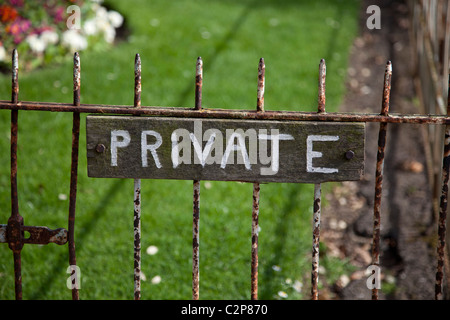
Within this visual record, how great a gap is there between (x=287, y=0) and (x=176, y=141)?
716cm

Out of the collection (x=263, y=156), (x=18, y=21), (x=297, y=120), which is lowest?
(x=263, y=156)

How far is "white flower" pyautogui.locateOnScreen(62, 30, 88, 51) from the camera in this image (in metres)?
6.59

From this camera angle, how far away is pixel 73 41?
657 centimetres

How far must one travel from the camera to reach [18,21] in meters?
6.53

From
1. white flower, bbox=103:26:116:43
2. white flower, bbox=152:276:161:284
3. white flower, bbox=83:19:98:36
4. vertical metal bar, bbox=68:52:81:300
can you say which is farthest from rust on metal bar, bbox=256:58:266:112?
white flower, bbox=103:26:116:43

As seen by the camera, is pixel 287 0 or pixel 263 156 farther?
pixel 287 0

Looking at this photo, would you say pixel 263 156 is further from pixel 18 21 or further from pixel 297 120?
pixel 18 21

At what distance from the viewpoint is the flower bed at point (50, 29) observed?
6430 mm

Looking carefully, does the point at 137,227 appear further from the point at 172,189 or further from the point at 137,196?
the point at 172,189

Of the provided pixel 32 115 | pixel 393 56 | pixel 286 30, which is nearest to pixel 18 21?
pixel 32 115

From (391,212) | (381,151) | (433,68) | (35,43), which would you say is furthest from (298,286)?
Result: (35,43)

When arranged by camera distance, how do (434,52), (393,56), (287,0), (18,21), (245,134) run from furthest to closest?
1. (287,0)
2. (393,56)
3. (18,21)
4. (434,52)
5. (245,134)

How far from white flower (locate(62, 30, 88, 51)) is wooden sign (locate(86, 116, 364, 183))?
463 cm
